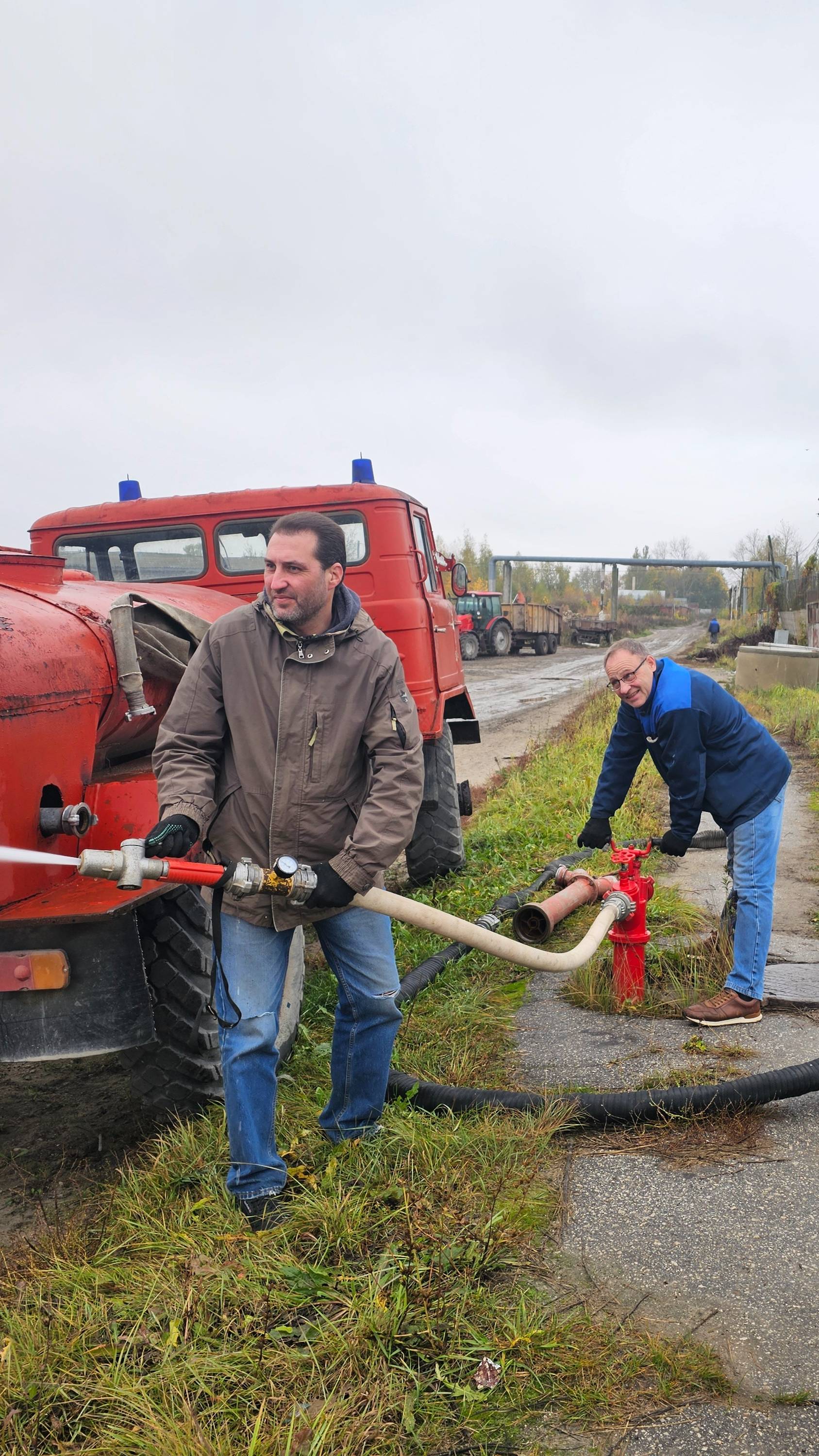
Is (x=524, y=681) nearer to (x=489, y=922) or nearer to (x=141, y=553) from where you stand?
(x=141, y=553)

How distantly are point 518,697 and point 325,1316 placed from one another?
699 inches

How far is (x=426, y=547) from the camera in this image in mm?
6242

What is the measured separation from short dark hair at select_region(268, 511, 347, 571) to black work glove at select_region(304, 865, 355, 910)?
2.55 feet

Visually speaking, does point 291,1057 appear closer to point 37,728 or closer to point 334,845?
point 334,845

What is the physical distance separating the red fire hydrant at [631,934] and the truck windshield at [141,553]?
2882mm

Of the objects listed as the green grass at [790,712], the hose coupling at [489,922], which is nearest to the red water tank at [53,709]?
the hose coupling at [489,922]

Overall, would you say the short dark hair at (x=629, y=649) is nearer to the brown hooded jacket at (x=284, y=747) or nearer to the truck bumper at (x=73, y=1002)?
the brown hooded jacket at (x=284, y=747)

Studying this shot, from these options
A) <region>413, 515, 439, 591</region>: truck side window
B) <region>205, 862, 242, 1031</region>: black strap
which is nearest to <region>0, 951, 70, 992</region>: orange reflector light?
<region>205, 862, 242, 1031</region>: black strap

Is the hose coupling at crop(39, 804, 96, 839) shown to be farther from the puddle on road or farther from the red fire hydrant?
the puddle on road

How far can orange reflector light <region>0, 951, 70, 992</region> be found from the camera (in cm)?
268

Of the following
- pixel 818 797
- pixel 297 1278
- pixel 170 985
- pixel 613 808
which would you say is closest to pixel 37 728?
pixel 170 985

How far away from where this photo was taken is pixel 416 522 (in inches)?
239

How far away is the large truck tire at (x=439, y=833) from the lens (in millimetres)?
6117

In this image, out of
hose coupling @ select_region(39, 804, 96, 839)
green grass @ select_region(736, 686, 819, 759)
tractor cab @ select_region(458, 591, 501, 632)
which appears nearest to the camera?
hose coupling @ select_region(39, 804, 96, 839)
